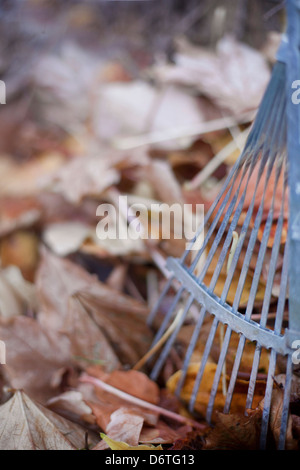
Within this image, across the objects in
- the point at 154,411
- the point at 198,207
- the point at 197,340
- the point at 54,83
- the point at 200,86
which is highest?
the point at 54,83

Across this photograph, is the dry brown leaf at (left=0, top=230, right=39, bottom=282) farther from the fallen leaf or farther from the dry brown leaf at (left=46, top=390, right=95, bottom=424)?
the fallen leaf

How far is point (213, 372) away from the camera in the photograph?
688 millimetres

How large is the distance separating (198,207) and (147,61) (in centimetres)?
82

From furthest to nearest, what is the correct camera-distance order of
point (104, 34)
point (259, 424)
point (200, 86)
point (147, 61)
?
point (104, 34) < point (147, 61) < point (200, 86) < point (259, 424)

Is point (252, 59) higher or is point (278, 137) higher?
point (252, 59)

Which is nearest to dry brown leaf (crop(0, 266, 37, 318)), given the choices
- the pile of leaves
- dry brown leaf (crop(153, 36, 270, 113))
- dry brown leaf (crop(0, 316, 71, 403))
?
the pile of leaves

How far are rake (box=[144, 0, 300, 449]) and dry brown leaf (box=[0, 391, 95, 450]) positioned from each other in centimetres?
20

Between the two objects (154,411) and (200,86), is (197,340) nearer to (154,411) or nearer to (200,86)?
(154,411)

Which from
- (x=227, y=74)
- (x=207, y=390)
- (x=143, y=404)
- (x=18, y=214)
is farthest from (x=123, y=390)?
(x=227, y=74)

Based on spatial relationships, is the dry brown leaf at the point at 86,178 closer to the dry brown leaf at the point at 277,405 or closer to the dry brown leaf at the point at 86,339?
the dry brown leaf at the point at 86,339

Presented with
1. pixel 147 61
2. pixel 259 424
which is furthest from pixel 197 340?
A: pixel 147 61

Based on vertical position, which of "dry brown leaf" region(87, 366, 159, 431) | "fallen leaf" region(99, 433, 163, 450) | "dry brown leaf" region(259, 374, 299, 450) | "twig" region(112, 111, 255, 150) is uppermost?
"twig" region(112, 111, 255, 150)

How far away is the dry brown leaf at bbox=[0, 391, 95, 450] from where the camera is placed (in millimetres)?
623

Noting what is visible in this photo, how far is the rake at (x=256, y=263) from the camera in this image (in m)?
0.58
